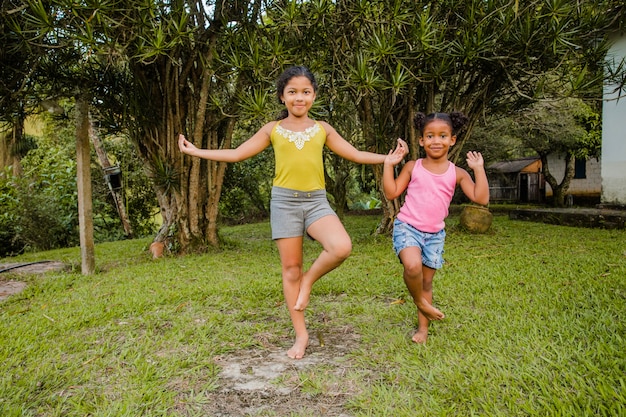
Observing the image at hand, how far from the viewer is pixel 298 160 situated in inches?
106

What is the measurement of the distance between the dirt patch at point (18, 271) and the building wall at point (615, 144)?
34.1 feet

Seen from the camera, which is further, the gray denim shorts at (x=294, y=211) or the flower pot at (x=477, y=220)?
the flower pot at (x=477, y=220)

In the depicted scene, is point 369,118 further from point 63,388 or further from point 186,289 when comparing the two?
point 63,388

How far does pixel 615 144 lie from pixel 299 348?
9528 millimetres

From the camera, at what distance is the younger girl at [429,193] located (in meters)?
2.68

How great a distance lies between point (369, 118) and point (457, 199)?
13448 millimetres

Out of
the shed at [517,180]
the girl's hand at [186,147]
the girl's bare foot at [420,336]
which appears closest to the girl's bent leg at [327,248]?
the girl's bare foot at [420,336]

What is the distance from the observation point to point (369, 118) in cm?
772

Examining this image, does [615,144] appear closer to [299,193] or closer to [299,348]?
[299,193]

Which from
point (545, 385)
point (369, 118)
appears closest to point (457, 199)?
point (369, 118)

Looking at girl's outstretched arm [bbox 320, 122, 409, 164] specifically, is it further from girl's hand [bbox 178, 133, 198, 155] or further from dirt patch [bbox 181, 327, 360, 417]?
dirt patch [bbox 181, 327, 360, 417]

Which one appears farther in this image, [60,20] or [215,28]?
[215,28]

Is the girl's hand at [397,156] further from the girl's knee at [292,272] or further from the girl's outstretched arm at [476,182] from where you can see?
the girl's knee at [292,272]

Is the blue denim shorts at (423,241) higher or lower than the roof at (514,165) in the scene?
lower
